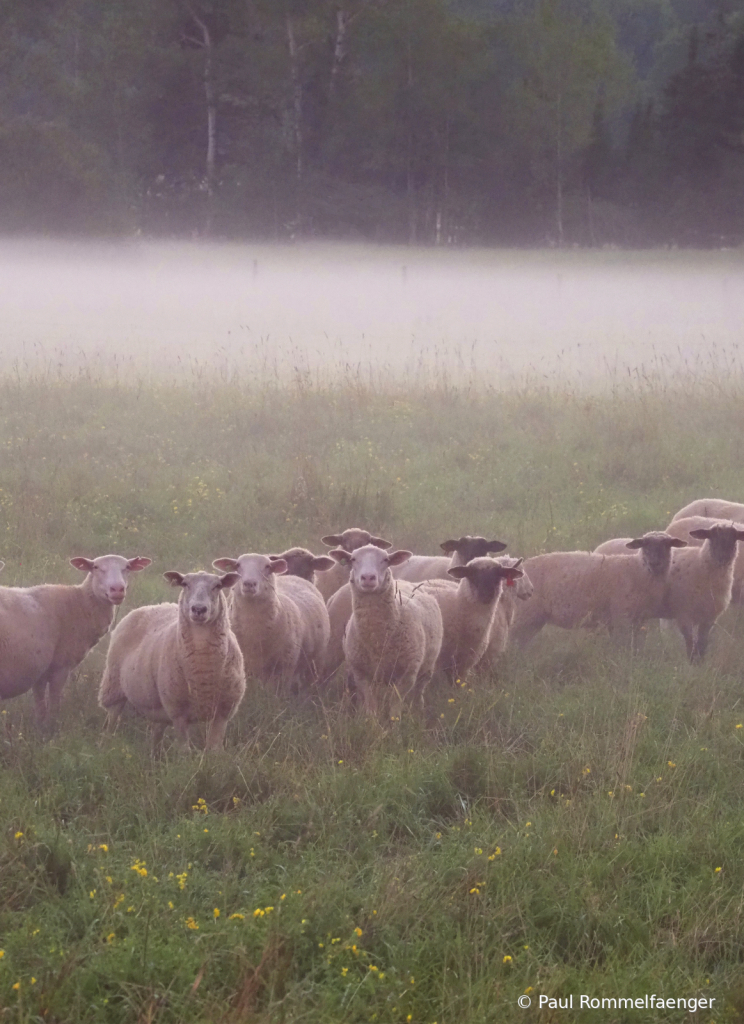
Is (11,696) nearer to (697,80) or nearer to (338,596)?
(338,596)

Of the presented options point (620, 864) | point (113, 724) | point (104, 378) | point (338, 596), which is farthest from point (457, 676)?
point (104, 378)

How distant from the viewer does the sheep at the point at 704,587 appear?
920cm

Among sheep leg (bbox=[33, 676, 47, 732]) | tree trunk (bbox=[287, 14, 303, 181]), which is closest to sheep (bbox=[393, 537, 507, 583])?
sheep leg (bbox=[33, 676, 47, 732])

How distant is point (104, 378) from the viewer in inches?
671

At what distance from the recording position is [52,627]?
7.48m

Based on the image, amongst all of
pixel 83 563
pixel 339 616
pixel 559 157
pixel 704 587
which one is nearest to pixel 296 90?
pixel 559 157

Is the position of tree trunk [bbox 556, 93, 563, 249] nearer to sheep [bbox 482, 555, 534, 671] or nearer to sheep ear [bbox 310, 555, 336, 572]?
sheep [bbox 482, 555, 534, 671]

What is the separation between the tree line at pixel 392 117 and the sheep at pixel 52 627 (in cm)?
1674

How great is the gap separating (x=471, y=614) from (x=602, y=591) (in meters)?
1.67

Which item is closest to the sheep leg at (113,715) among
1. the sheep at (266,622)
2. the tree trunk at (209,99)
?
the sheep at (266,622)

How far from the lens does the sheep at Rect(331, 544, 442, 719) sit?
7531 mm

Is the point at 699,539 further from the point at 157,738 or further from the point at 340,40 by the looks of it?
Answer: the point at 340,40

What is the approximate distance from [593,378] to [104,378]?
8.08m

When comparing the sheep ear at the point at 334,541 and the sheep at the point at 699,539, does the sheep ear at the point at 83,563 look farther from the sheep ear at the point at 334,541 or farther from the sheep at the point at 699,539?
the sheep at the point at 699,539
